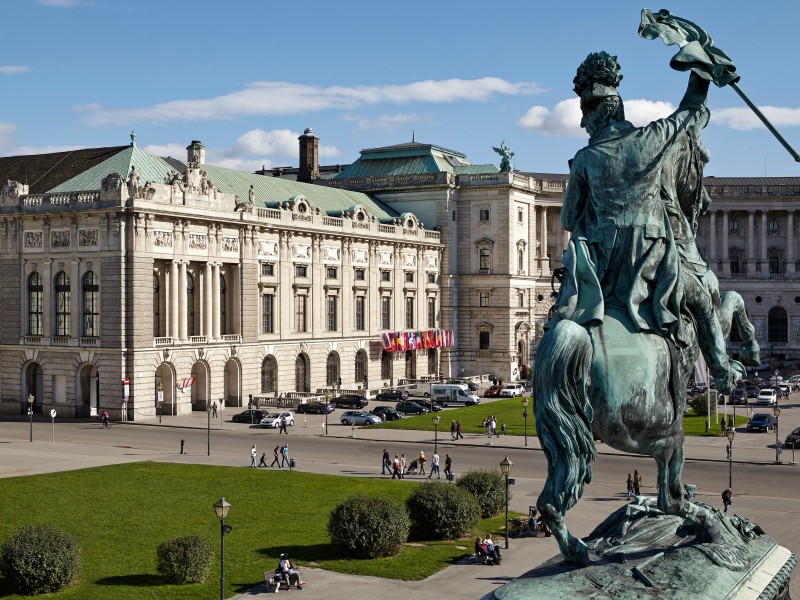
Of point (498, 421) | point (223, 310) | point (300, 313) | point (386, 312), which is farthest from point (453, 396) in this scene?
point (223, 310)

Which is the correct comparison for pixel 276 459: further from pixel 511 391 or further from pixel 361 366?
pixel 361 366

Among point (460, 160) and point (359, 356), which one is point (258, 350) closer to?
point (359, 356)

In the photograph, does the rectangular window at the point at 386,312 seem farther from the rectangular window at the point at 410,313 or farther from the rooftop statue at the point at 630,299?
the rooftop statue at the point at 630,299

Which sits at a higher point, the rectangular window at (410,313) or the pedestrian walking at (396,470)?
the rectangular window at (410,313)

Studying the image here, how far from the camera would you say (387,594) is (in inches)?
1163

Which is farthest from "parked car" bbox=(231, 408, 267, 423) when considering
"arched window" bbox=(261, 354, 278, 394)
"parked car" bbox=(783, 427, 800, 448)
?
"parked car" bbox=(783, 427, 800, 448)

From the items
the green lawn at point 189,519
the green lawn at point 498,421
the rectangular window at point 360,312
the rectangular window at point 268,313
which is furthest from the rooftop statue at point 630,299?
the rectangular window at point 360,312

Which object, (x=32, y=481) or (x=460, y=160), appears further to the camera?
(x=460, y=160)

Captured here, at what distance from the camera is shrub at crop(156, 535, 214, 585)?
3005 cm

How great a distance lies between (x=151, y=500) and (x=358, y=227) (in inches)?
2274

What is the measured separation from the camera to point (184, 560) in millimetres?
30094

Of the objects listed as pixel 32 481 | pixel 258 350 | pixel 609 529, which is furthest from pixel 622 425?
pixel 258 350

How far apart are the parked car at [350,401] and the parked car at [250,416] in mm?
11433

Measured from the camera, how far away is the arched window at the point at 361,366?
324 ft
